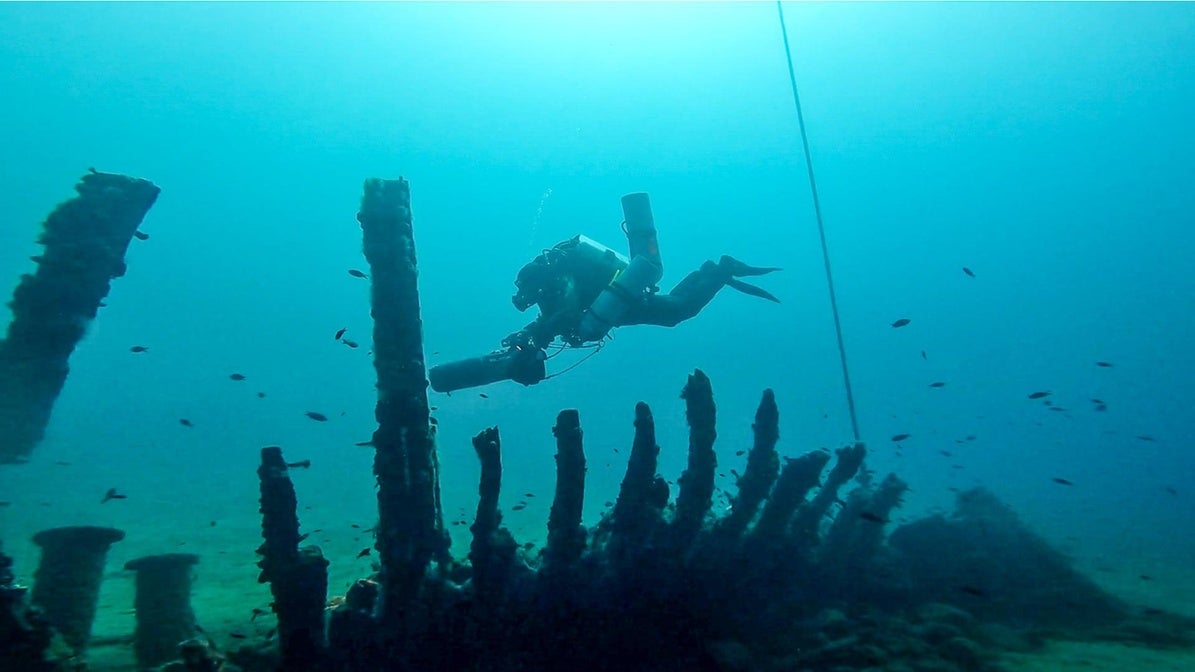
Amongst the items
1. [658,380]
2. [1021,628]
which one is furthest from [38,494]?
[658,380]

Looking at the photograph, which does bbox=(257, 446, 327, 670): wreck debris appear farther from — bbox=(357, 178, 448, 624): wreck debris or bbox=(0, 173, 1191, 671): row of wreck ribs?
bbox=(357, 178, 448, 624): wreck debris

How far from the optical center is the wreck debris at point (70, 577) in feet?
32.8

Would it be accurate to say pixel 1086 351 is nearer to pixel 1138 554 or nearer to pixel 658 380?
pixel 658 380

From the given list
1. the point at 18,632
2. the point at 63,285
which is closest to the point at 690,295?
the point at 63,285

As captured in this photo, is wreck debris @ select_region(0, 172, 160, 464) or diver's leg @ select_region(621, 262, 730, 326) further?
diver's leg @ select_region(621, 262, 730, 326)

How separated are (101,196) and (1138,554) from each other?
3358cm

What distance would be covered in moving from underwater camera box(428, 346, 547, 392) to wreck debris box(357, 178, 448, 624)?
1.65 meters

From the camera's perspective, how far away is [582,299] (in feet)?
33.1

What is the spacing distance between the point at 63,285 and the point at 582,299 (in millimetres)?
6970

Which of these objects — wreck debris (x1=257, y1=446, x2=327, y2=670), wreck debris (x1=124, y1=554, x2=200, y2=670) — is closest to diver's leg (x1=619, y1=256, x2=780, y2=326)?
wreck debris (x1=257, y1=446, x2=327, y2=670)

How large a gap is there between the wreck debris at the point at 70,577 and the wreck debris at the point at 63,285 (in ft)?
7.54

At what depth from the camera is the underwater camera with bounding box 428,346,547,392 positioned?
9391 millimetres

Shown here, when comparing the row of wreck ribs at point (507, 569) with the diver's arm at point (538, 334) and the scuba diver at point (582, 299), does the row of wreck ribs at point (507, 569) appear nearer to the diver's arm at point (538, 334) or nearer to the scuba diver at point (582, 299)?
the scuba diver at point (582, 299)

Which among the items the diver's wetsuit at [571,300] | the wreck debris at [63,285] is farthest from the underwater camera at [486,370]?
the wreck debris at [63,285]
